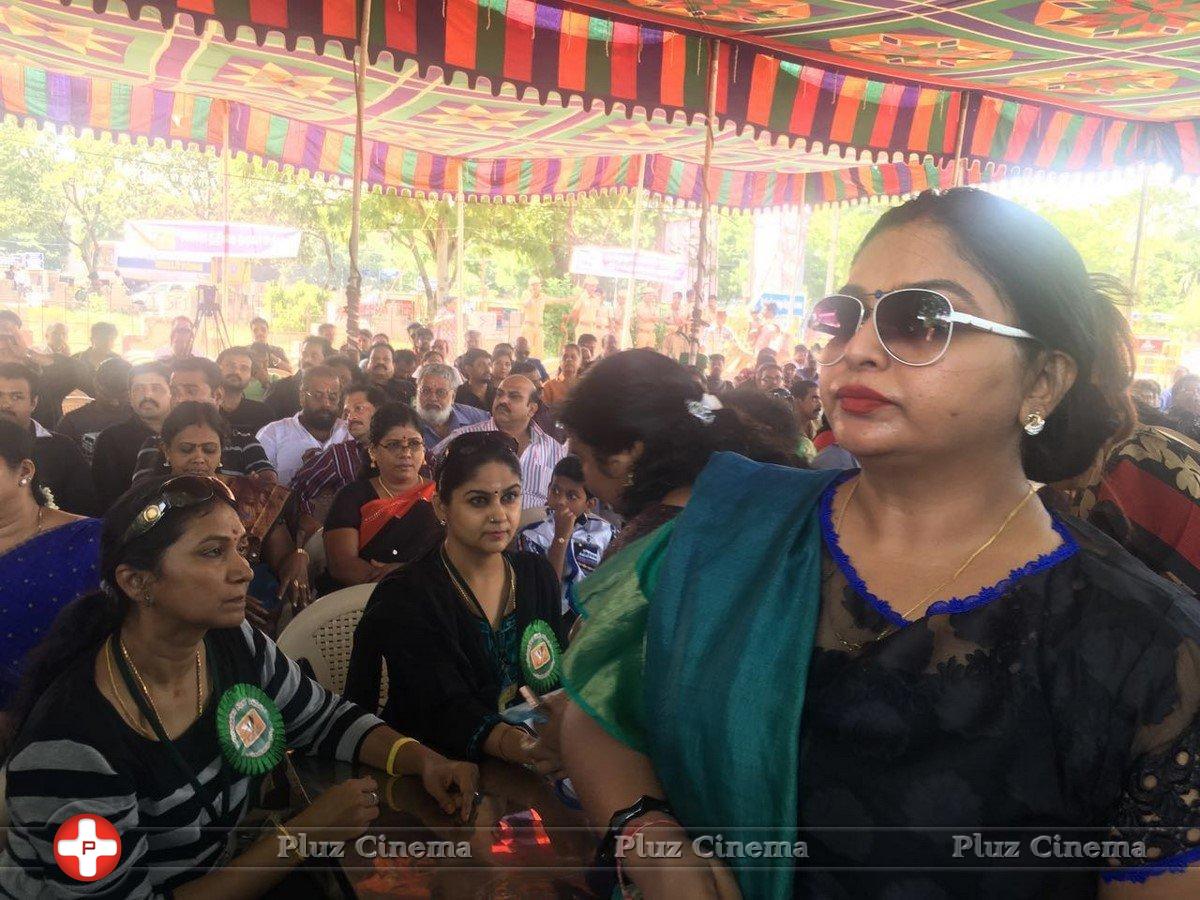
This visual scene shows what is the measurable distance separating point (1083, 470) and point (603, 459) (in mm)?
1424

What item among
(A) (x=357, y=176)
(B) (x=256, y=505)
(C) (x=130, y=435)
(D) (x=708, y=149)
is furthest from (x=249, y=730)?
(D) (x=708, y=149)

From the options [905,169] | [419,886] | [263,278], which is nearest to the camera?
[419,886]

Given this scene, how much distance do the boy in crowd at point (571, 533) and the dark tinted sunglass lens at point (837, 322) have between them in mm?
2840

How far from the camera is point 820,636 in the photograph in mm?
1232

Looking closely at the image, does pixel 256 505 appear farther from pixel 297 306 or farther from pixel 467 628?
pixel 297 306

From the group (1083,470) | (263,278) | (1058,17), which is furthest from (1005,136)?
(263,278)

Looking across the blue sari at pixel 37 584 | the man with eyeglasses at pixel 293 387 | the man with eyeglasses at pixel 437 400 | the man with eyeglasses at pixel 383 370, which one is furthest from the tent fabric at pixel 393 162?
the blue sari at pixel 37 584

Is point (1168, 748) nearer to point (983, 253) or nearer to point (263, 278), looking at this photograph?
point (983, 253)

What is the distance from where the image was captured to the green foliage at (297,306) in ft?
117

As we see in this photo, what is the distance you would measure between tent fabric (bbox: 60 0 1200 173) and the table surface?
15.5 ft

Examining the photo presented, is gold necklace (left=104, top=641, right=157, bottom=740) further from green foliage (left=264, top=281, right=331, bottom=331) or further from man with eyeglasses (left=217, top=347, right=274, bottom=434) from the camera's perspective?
green foliage (left=264, top=281, right=331, bottom=331)

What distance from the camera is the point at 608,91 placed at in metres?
6.47

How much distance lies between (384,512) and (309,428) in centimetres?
195

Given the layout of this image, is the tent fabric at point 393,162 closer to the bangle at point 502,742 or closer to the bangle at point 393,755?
the bangle at point 502,742
